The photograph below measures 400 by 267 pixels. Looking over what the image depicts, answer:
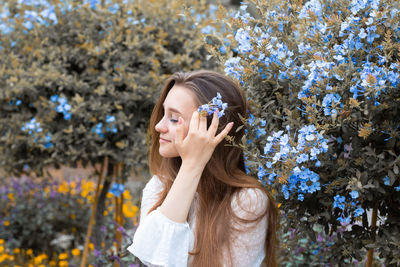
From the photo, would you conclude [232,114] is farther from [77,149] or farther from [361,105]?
[77,149]

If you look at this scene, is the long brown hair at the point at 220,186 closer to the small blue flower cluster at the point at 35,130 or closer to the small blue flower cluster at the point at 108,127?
the small blue flower cluster at the point at 108,127

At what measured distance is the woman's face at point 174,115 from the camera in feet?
5.75

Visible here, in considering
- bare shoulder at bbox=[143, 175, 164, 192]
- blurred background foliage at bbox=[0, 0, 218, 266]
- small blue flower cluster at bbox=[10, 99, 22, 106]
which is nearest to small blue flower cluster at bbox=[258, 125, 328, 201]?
bare shoulder at bbox=[143, 175, 164, 192]

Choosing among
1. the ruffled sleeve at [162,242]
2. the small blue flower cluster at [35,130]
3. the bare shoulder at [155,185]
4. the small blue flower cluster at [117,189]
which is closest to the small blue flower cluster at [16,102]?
the small blue flower cluster at [35,130]

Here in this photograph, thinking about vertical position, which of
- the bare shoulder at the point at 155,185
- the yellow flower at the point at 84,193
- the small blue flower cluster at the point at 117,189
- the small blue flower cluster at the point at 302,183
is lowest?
the yellow flower at the point at 84,193

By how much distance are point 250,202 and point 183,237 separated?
28cm

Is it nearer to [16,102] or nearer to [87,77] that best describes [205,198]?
[87,77]

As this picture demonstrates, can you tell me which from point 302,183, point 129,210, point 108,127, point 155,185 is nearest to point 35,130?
point 108,127

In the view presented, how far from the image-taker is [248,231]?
173 cm

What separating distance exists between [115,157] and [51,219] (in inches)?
70.4

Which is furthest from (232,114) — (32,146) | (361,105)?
(32,146)

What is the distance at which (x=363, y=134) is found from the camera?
1444 millimetres

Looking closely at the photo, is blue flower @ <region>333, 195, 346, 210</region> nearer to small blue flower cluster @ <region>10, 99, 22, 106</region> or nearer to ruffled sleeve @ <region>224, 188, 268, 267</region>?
ruffled sleeve @ <region>224, 188, 268, 267</region>

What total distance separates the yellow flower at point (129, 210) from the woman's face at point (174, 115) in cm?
298
